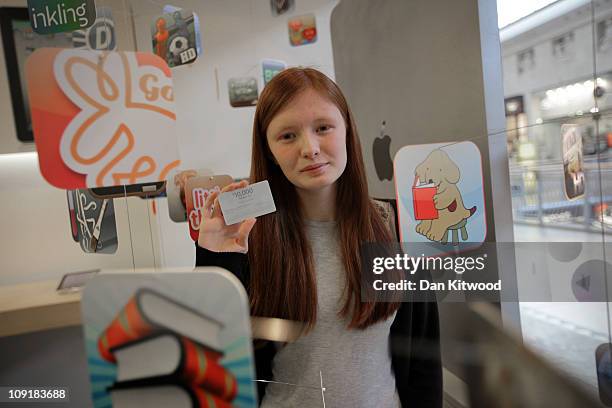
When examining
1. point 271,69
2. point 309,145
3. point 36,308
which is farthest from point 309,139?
point 36,308

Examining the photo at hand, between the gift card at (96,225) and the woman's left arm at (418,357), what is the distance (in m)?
0.50

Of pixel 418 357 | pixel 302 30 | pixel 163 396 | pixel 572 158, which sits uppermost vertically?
pixel 302 30

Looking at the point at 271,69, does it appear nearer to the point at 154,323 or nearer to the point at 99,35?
the point at 99,35

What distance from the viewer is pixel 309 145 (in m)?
0.62

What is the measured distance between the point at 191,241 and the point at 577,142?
661 millimetres

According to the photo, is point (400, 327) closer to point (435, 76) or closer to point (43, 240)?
point (435, 76)

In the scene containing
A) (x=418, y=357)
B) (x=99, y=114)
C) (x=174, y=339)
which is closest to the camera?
(x=174, y=339)

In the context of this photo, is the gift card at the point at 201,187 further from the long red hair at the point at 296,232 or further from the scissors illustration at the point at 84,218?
the scissors illustration at the point at 84,218

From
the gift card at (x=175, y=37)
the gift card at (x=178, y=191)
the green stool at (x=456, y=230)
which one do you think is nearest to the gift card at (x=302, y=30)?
the gift card at (x=175, y=37)

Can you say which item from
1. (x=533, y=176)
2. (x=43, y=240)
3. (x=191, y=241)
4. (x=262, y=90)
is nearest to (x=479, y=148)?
(x=533, y=176)

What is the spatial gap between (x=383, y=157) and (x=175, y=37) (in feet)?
1.26

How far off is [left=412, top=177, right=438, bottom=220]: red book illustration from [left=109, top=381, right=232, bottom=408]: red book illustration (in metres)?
0.41

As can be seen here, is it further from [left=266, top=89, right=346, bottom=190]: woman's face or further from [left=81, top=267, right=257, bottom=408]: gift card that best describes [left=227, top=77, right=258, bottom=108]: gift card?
[left=81, top=267, right=257, bottom=408]: gift card

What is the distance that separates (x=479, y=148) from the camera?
69 centimetres
